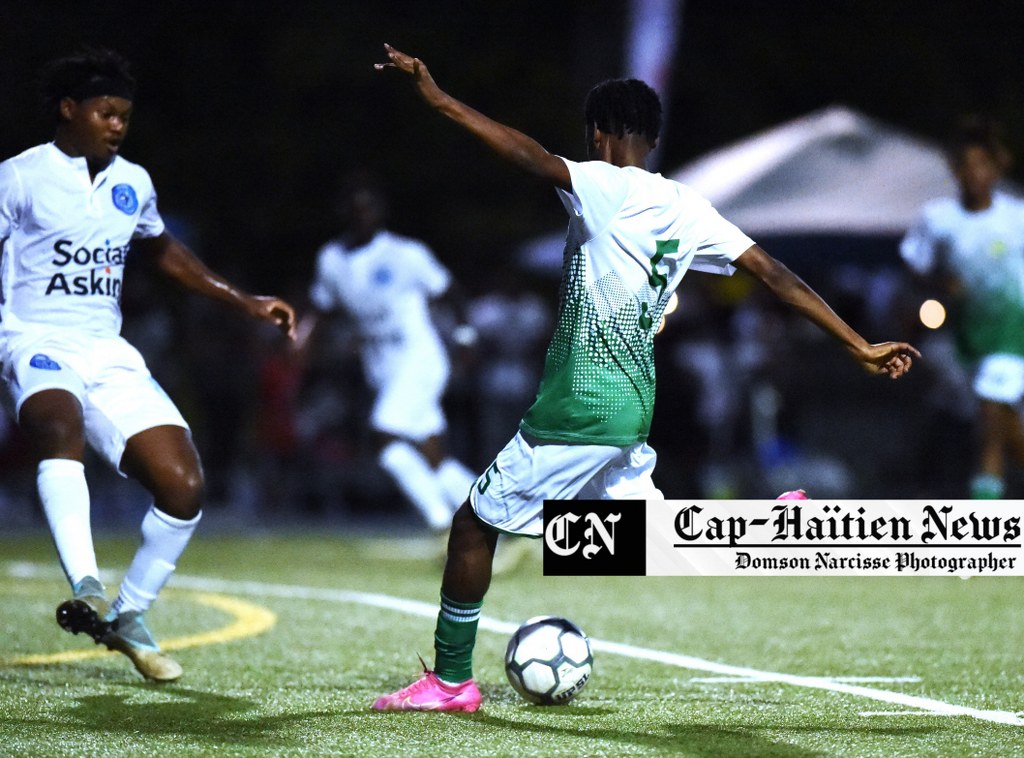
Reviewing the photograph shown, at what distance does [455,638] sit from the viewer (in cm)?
607

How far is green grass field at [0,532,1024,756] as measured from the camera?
543 centimetres

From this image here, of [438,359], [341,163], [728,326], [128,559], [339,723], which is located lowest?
[339,723]

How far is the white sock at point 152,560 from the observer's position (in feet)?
22.8

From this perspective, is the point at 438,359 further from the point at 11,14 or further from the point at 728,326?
the point at 11,14

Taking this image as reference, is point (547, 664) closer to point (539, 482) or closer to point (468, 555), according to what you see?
point (468, 555)

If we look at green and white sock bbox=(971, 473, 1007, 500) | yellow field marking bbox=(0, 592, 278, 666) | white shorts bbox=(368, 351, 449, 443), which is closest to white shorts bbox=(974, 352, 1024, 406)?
green and white sock bbox=(971, 473, 1007, 500)

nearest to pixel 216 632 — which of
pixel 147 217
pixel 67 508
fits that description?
pixel 67 508

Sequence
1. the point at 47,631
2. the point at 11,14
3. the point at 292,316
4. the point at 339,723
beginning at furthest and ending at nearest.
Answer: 1. the point at 11,14
2. the point at 47,631
3. the point at 292,316
4. the point at 339,723

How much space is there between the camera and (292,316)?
7.12m

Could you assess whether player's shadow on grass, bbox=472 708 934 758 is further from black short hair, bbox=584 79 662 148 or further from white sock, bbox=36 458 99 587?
black short hair, bbox=584 79 662 148

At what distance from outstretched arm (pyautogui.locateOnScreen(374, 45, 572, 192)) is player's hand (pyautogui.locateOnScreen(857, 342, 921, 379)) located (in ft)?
3.83

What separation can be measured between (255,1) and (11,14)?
328cm

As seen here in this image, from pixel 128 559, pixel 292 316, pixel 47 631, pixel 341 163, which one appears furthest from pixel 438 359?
pixel 341 163

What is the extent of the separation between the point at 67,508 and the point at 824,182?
36.6 feet
